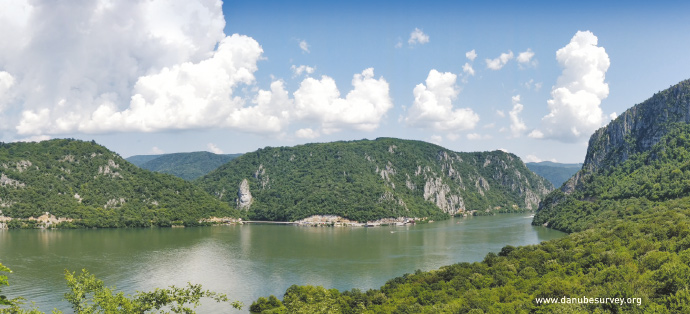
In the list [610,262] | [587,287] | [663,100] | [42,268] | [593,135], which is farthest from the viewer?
[593,135]

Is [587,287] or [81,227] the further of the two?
[81,227]

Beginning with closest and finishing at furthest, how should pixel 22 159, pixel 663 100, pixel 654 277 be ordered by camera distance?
1. pixel 654 277
2. pixel 663 100
3. pixel 22 159

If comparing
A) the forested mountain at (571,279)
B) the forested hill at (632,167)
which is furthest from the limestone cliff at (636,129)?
the forested mountain at (571,279)

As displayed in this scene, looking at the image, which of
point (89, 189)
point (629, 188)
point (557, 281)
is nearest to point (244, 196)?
point (89, 189)

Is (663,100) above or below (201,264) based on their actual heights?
above

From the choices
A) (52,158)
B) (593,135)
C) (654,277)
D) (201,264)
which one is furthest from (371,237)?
(52,158)

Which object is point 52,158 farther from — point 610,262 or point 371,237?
point 610,262

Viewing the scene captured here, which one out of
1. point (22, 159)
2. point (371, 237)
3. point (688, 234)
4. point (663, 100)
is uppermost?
point (663, 100)
